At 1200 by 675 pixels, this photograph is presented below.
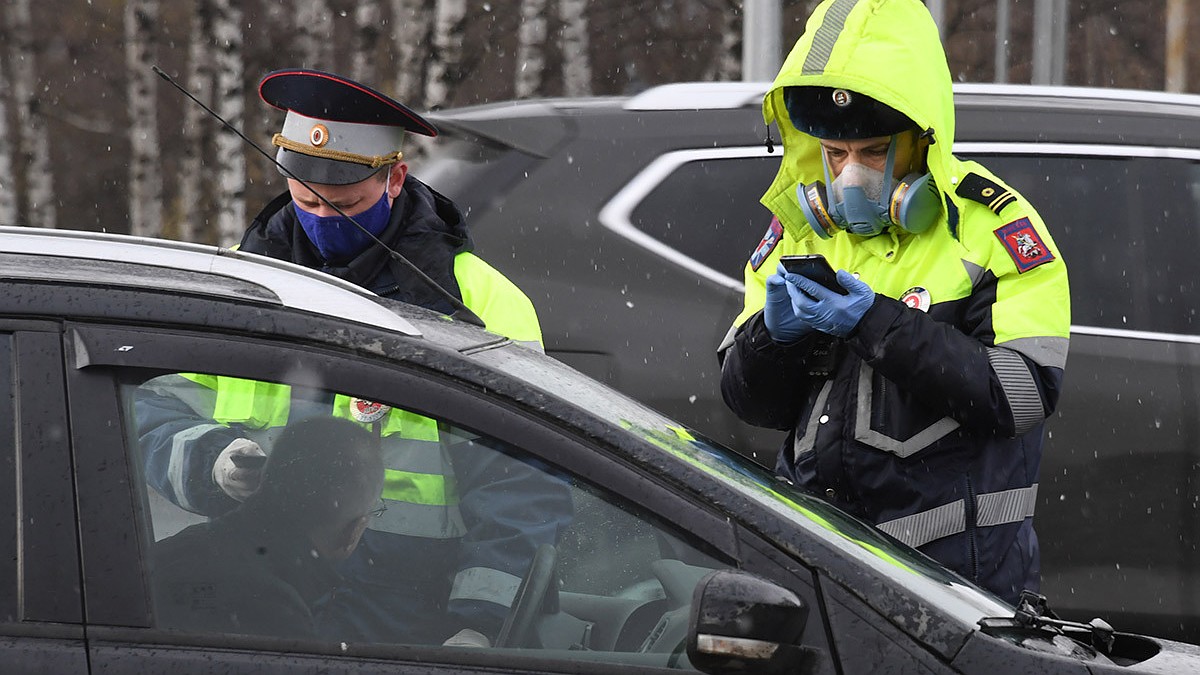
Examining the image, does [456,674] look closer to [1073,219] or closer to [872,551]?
[872,551]

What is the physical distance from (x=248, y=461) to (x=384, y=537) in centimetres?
22

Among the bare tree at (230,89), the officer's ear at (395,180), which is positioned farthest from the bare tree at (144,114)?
the officer's ear at (395,180)

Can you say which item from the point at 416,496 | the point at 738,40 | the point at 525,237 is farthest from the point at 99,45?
the point at 416,496

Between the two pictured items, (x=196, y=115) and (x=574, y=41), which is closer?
(x=574, y=41)

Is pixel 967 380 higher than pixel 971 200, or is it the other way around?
pixel 971 200

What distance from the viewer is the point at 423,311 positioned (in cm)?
253

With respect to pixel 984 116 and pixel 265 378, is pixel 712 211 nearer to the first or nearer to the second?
pixel 984 116

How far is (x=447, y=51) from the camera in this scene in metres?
12.5

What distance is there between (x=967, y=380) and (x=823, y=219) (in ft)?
1.68

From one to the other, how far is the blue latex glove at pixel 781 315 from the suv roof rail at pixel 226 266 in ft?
3.12

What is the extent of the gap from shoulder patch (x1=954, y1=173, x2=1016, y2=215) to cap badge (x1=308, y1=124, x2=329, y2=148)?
55.2 inches

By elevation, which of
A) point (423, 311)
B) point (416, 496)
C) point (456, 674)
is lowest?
point (456, 674)

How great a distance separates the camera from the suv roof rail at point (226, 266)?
226cm

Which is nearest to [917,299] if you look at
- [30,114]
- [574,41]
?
[574,41]
